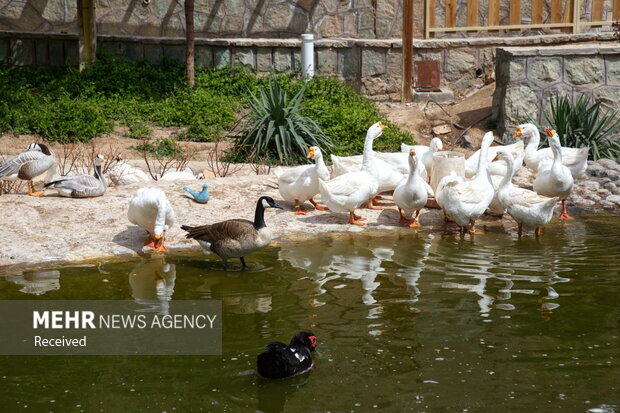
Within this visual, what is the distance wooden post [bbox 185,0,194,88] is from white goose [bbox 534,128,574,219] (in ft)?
26.7

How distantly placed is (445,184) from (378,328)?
3.40 m

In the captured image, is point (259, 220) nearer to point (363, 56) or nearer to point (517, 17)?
point (363, 56)

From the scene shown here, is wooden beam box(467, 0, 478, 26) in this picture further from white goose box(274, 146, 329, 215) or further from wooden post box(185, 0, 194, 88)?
white goose box(274, 146, 329, 215)

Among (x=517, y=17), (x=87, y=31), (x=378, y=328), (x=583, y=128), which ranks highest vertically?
(x=517, y=17)

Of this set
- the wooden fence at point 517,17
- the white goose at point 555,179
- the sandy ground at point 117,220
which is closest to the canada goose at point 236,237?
the sandy ground at point 117,220

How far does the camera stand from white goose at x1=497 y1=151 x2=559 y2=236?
370 inches

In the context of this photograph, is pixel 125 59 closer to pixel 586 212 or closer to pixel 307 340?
pixel 586 212

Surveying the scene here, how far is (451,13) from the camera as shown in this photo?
17453 mm

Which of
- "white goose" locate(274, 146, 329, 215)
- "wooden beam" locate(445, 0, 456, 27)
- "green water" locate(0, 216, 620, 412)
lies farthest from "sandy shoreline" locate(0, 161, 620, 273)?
"wooden beam" locate(445, 0, 456, 27)

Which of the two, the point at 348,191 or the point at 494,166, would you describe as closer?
the point at 348,191

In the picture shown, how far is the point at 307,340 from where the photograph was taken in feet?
20.1

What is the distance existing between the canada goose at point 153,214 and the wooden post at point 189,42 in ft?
25.7

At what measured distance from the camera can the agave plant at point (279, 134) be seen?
13.2 meters

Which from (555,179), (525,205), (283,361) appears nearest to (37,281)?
(283,361)
